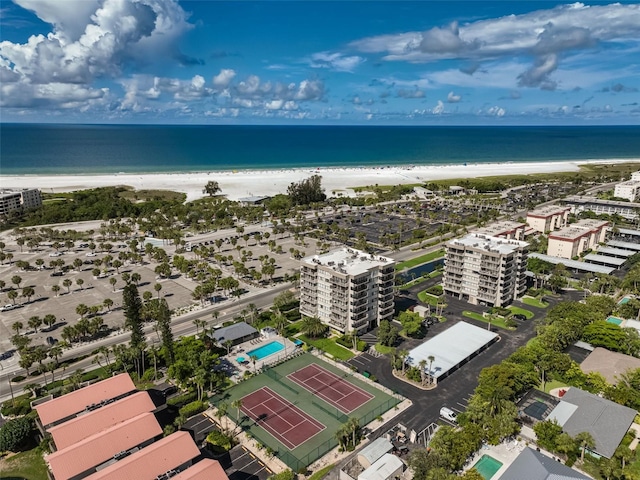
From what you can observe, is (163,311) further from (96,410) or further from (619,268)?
(619,268)

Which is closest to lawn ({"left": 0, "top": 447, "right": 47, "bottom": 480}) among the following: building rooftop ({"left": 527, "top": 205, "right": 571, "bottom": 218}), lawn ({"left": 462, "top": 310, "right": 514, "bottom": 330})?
lawn ({"left": 462, "top": 310, "right": 514, "bottom": 330})

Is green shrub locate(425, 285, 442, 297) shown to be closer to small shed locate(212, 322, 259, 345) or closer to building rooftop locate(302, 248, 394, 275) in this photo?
building rooftop locate(302, 248, 394, 275)

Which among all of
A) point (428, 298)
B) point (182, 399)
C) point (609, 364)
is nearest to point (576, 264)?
point (428, 298)

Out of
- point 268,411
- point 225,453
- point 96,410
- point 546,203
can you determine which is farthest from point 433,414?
point 546,203

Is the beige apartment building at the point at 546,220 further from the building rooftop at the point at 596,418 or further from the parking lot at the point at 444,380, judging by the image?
the building rooftop at the point at 596,418

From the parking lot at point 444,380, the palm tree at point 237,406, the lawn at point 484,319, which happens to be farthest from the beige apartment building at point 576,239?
the palm tree at point 237,406

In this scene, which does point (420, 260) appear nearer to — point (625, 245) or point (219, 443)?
point (625, 245)
